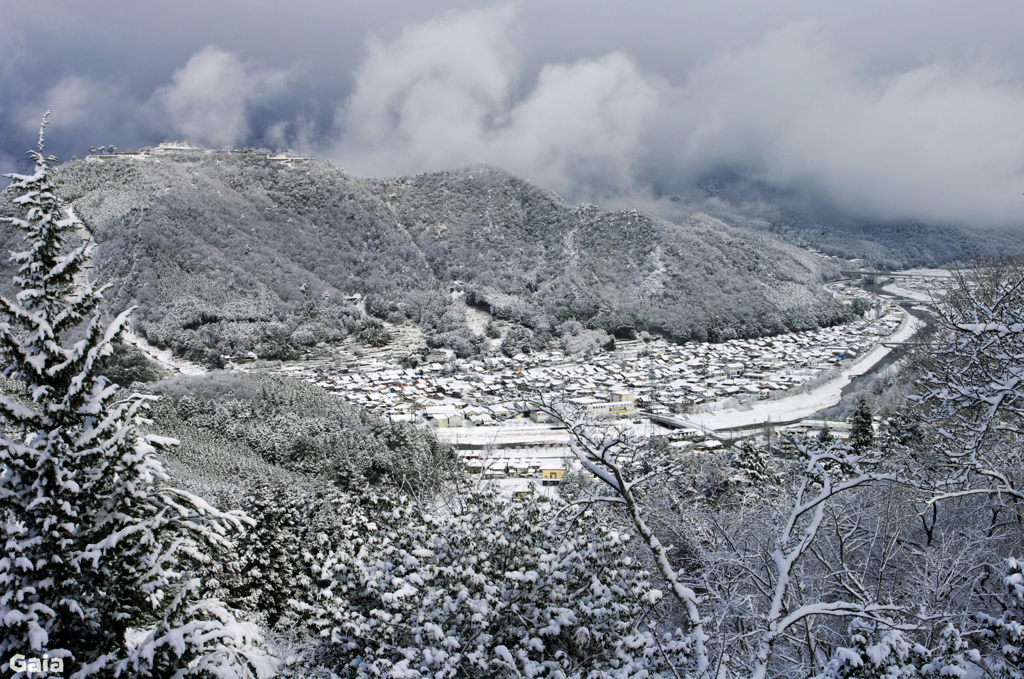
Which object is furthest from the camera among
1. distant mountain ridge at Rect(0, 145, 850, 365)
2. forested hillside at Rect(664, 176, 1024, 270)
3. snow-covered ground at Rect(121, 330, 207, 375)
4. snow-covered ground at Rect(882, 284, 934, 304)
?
forested hillside at Rect(664, 176, 1024, 270)

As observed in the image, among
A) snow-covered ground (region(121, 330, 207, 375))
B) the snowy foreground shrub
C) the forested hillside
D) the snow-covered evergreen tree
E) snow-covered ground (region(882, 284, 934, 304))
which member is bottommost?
the snowy foreground shrub

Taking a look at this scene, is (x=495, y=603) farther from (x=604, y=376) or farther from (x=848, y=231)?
(x=848, y=231)

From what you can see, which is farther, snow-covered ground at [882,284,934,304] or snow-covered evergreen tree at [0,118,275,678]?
snow-covered ground at [882,284,934,304]

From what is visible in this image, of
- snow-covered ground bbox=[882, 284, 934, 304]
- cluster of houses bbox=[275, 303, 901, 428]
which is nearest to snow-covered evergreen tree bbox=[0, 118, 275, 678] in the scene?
cluster of houses bbox=[275, 303, 901, 428]

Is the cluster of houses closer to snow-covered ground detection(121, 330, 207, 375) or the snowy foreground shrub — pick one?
snow-covered ground detection(121, 330, 207, 375)

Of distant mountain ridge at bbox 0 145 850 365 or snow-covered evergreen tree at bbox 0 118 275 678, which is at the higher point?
distant mountain ridge at bbox 0 145 850 365
